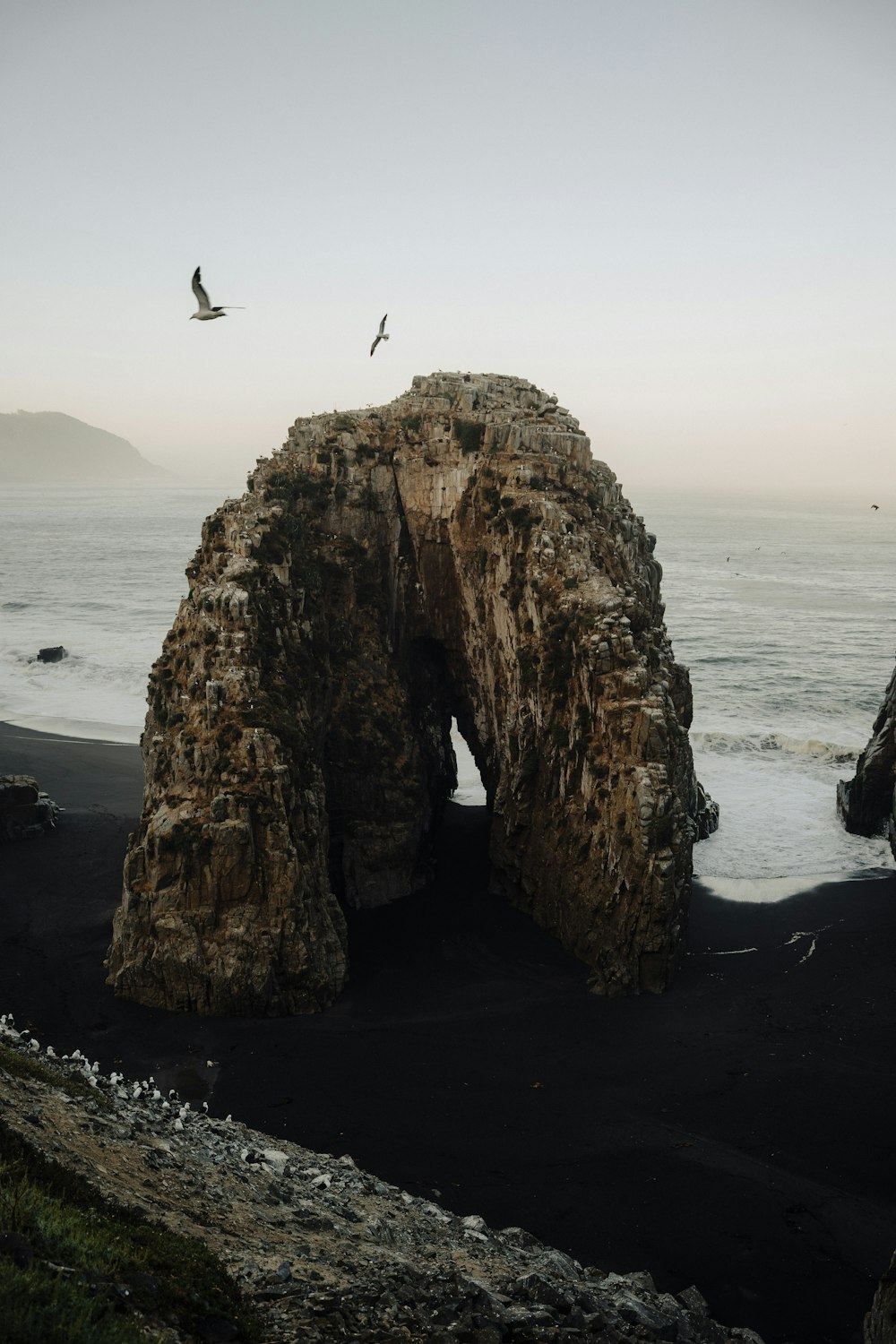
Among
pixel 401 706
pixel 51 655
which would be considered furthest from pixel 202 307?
pixel 51 655

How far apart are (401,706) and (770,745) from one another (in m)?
25.7

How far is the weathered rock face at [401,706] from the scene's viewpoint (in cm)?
2297

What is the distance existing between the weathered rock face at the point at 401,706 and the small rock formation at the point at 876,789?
6.88 metres

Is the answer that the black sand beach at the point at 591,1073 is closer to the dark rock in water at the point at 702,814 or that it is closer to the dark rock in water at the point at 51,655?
the dark rock in water at the point at 702,814

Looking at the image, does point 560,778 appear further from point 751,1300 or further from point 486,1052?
point 751,1300

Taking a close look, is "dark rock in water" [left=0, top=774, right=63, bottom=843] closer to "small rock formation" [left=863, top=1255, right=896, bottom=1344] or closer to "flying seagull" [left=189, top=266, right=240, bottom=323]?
"flying seagull" [left=189, top=266, right=240, bottom=323]

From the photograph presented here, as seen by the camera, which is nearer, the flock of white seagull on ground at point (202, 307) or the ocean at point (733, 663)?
the flock of white seagull on ground at point (202, 307)

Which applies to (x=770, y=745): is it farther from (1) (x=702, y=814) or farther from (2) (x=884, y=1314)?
(2) (x=884, y=1314)

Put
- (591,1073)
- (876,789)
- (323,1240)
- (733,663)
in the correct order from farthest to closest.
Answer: (733,663) < (876,789) < (591,1073) < (323,1240)

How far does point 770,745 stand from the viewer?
48.0 meters

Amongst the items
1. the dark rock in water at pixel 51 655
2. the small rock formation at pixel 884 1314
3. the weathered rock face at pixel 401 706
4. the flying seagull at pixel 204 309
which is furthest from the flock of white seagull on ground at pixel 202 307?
the dark rock in water at pixel 51 655

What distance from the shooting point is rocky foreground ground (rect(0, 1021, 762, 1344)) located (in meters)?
11.1

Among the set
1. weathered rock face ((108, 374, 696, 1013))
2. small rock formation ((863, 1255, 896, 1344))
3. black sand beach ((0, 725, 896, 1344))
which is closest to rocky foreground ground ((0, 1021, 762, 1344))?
black sand beach ((0, 725, 896, 1344))

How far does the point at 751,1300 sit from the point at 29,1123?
11.2m
